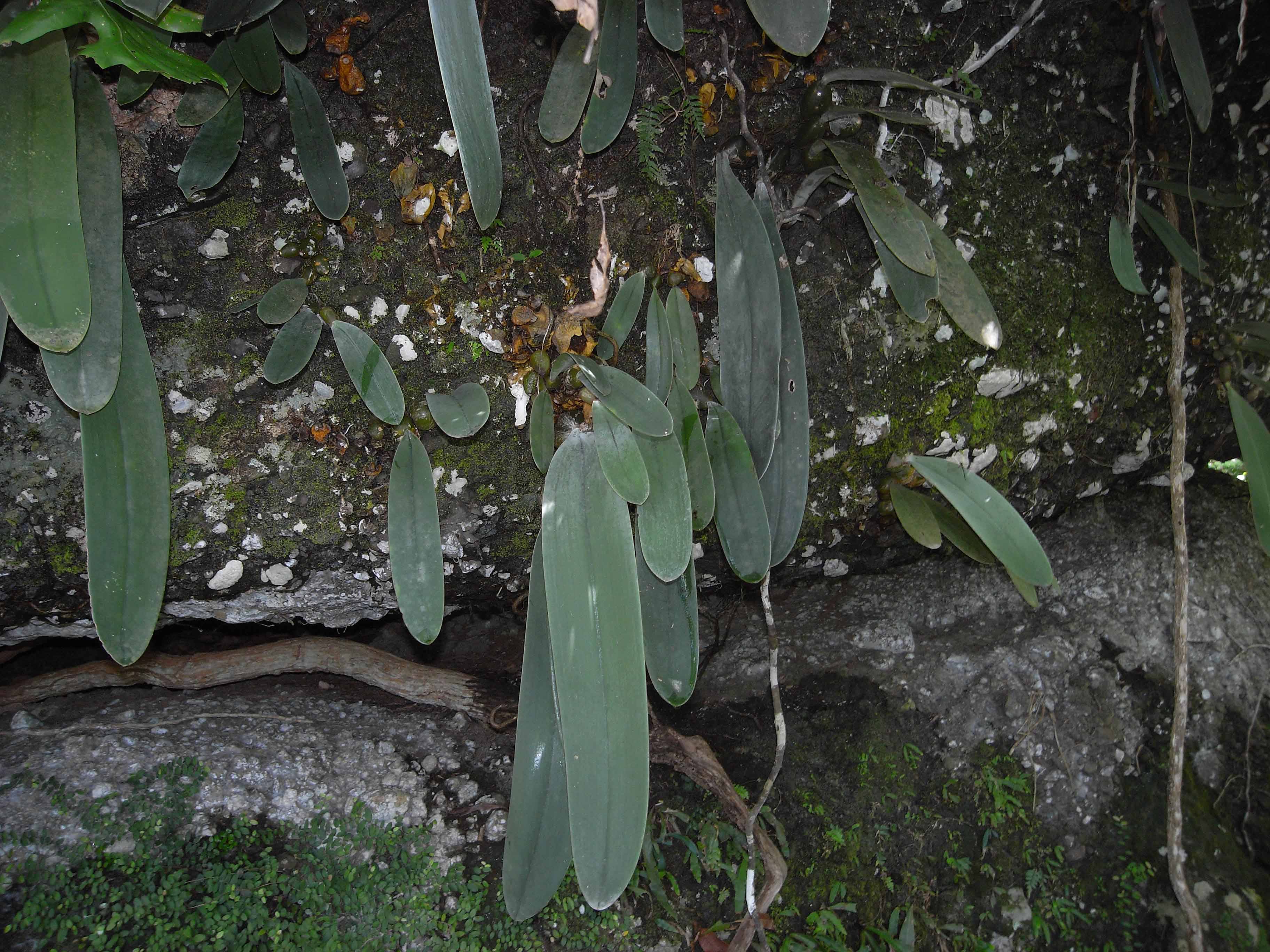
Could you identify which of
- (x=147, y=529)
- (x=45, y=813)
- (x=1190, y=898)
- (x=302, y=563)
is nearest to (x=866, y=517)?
(x=1190, y=898)

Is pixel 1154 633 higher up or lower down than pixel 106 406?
lower down

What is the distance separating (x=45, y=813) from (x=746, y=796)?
786mm

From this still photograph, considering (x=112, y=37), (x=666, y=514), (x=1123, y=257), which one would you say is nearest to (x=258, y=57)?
(x=112, y=37)

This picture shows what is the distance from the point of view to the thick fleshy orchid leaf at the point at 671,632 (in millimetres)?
830

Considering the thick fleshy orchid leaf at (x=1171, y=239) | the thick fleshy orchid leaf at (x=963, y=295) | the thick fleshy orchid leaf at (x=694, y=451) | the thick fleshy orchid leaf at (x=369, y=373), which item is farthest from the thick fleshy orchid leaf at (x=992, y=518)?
the thick fleshy orchid leaf at (x=369, y=373)

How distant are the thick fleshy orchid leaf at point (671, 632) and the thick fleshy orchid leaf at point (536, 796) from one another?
0.11 metres

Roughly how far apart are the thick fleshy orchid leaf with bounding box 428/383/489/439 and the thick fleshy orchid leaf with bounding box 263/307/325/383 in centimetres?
14

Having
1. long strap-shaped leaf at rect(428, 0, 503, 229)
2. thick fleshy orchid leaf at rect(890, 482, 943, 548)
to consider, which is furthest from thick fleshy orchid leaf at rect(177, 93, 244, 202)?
thick fleshy orchid leaf at rect(890, 482, 943, 548)

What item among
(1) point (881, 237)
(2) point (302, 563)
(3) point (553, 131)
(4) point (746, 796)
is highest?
(3) point (553, 131)

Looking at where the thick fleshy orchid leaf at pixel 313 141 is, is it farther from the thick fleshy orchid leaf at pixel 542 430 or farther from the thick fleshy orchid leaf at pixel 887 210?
the thick fleshy orchid leaf at pixel 887 210

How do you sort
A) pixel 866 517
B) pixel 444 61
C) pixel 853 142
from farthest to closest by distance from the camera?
pixel 866 517 → pixel 853 142 → pixel 444 61

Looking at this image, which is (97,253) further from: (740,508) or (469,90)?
(740,508)

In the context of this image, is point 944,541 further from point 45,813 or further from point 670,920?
point 45,813

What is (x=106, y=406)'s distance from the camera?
2.43 feet
